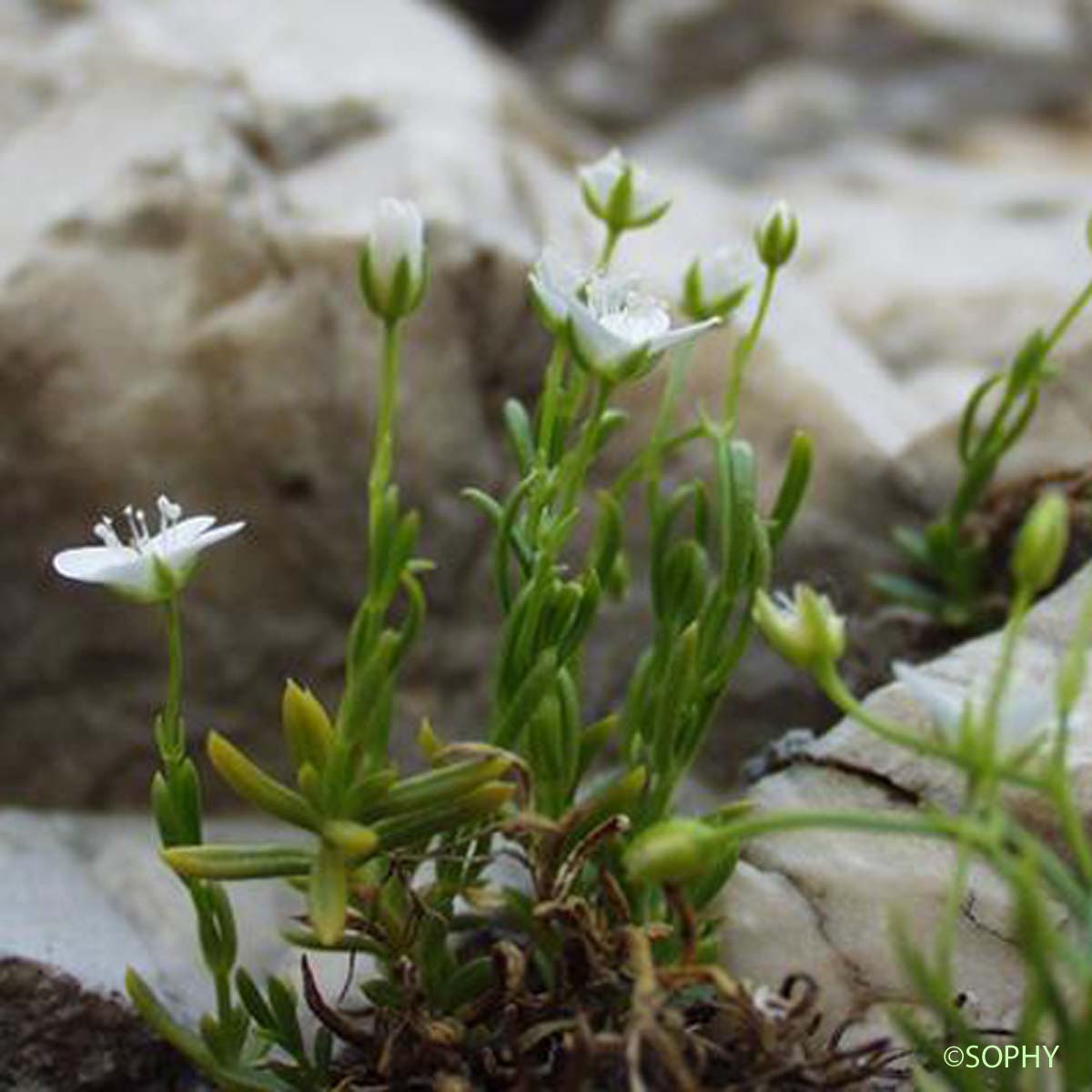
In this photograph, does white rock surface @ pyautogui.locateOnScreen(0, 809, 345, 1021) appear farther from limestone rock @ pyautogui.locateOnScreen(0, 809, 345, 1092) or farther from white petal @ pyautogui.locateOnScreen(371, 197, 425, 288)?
white petal @ pyautogui.locateOnScreen(371, 197, 425, 288)

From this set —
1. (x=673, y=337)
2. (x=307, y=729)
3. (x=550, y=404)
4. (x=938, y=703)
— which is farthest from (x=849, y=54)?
(x=938, y=703)

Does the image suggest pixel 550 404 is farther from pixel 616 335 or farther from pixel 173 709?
pixel 173 709

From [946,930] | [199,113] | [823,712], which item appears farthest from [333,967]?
[199,113]

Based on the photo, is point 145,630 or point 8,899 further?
point 145,630

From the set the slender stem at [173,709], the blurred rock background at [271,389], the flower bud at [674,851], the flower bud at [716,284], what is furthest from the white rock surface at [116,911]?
the flower bud at [716,284]

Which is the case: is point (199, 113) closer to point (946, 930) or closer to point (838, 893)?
point (838, 893)

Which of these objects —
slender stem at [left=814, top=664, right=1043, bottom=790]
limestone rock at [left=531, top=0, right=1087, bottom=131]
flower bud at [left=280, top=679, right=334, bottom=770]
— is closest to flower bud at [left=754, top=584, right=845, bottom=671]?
slender stem at [left=814, top=664, right=1043, bottom=790]
